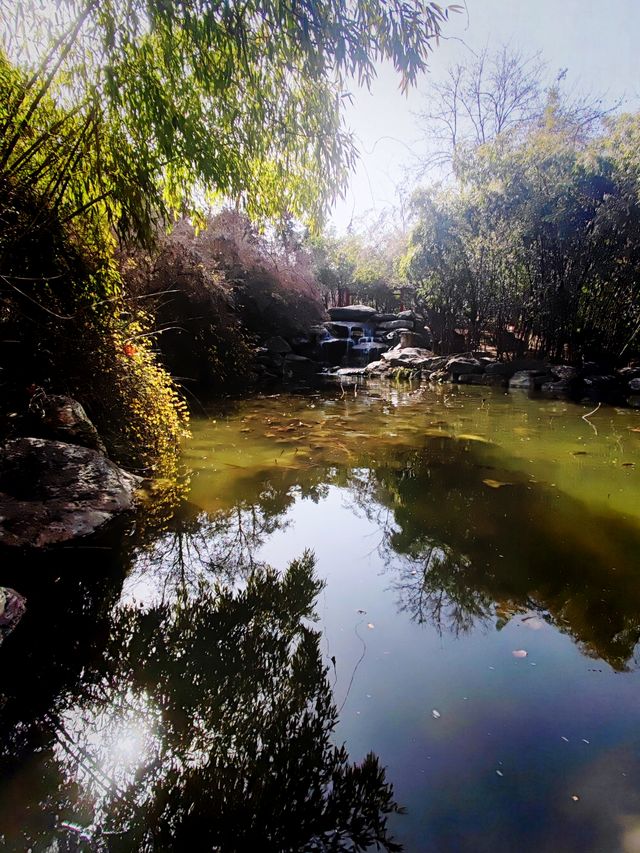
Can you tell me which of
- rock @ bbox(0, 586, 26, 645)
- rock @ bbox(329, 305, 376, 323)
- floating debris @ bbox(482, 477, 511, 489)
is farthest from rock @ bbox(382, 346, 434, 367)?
rock @ bbox(0, 586, 26, 645)

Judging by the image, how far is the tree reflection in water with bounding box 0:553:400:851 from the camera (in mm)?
1172

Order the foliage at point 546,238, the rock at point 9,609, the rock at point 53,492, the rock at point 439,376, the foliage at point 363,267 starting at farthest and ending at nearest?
the foliage at point 363,267
the rock at point 439,376
the foliage at point 546,238
the rock at point 53,492
the rock at point 9,609

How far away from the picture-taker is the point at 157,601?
2273mm

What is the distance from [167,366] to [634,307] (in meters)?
11.1

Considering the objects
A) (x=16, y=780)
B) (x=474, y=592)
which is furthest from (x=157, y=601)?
(x=474, y=592)

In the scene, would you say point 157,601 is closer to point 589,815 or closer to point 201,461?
point 589,815

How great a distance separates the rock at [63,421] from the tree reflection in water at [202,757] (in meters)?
2.00

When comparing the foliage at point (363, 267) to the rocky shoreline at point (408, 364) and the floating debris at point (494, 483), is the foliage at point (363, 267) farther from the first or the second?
the floating debris at point (494, 483)

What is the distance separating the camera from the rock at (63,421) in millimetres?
3451

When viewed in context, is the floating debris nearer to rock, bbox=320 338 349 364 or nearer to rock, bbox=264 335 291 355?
rock, bbox=264 335 291 355

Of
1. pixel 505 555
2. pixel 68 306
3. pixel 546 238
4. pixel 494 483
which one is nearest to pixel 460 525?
pixel 505 555

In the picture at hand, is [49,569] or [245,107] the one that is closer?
[49,569]

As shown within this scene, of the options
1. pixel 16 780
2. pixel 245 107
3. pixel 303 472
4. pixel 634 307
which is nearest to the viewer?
pixel 16 780

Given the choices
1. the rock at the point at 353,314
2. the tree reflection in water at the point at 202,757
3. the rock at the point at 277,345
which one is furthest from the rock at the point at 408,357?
the tree reflection in water at the point at 202,757
